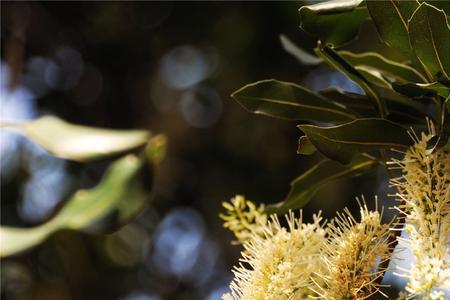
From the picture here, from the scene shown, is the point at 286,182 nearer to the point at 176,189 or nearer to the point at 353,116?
the point at 176,189

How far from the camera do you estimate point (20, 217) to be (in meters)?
2.52

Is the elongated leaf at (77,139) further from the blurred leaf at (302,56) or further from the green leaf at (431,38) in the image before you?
the green leaf at (431,38)

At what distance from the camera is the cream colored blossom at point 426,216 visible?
0.51 metres

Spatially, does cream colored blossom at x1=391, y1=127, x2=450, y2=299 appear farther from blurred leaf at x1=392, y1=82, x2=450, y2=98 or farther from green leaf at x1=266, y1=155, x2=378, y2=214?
green leaf at x1=266, y1=155, x2=378, y2=214

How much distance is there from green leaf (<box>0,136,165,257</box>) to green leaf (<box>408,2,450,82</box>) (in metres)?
0.55

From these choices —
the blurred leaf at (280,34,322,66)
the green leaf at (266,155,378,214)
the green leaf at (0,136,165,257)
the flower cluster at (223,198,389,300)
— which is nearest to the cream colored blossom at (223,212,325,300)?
the flower cluster at (223,198,389,300)

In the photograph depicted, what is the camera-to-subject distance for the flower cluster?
1.96 ft

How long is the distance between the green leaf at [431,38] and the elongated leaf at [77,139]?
575 millimetres

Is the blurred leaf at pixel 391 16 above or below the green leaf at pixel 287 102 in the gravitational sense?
above

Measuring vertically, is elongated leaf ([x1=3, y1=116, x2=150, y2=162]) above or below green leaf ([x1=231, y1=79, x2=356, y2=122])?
below

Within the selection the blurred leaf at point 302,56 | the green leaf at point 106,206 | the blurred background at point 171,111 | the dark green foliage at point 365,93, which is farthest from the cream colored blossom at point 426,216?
the blurred background at point 171,111

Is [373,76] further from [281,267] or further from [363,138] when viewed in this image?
[281,267]

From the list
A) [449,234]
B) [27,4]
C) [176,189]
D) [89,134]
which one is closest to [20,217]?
[176,189]

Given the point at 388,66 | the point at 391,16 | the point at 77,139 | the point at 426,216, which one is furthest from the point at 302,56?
the point at 77,139
